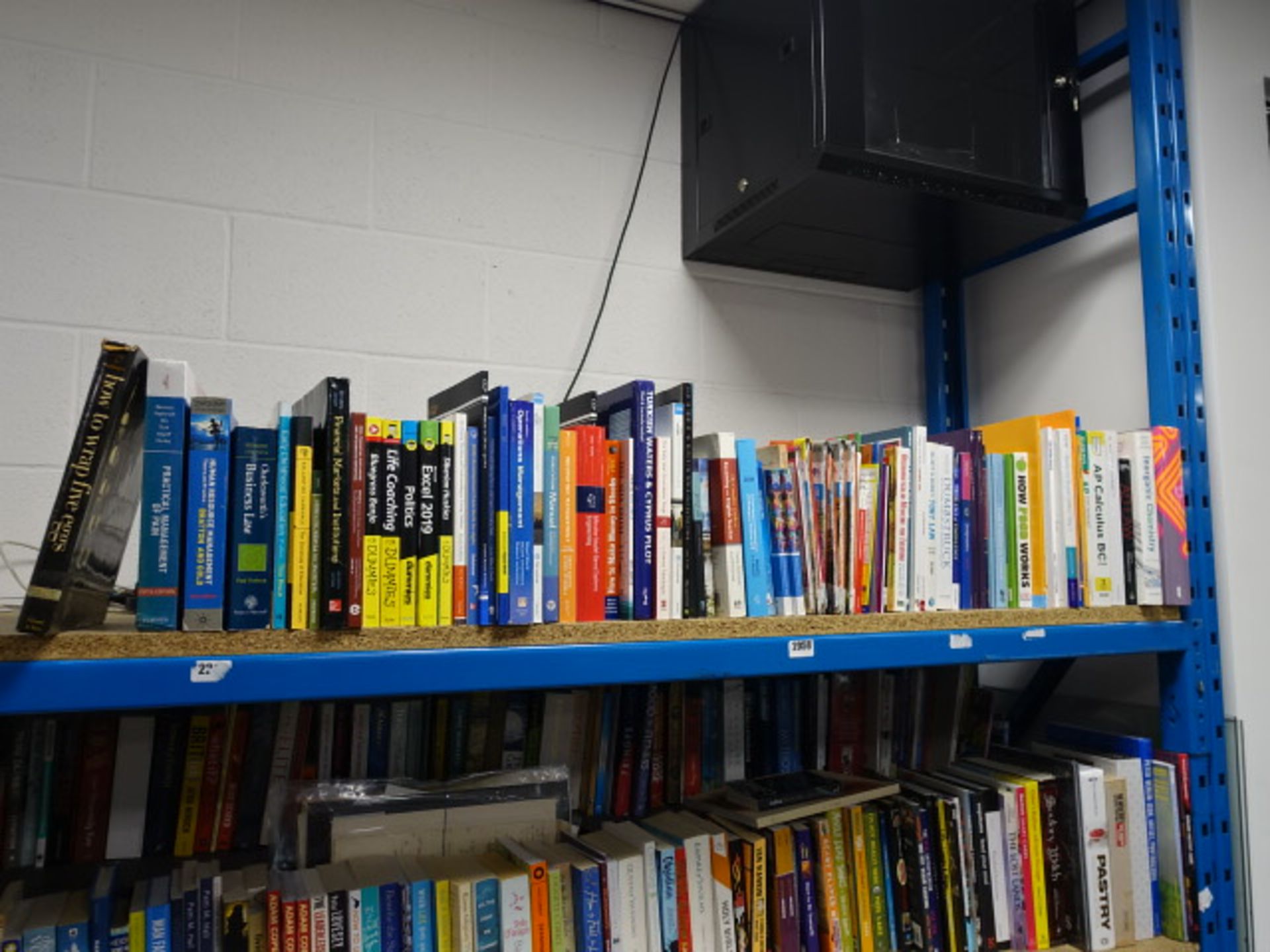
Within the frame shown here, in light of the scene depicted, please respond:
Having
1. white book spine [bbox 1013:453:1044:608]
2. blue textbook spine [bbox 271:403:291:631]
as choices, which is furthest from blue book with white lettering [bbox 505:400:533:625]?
white book spine [bbox 1013:453:1044:608]

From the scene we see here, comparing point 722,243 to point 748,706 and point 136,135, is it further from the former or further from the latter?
point 136,135

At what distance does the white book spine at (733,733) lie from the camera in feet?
4.47

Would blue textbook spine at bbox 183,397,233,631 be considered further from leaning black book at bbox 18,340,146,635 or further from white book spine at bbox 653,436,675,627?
white book spine at bbox 653,436,675,627

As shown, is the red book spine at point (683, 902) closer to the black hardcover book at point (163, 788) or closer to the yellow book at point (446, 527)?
the yellow book at point (446, 527)

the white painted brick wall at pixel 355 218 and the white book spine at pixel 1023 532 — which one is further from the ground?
the white painted brick wall at pixel 355 218

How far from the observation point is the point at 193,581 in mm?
866

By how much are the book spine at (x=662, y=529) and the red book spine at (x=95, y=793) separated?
63 centimetres

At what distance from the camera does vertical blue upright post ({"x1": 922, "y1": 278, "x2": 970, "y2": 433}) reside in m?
1.79

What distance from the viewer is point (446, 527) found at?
3.16 feet

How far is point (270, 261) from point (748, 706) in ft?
2.96

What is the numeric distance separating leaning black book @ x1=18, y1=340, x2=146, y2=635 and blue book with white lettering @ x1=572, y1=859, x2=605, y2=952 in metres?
0.56

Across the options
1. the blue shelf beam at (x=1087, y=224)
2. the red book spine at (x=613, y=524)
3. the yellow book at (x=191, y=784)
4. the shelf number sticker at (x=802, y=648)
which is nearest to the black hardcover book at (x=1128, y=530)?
the blue shelf beam at (x=1087, y=224)

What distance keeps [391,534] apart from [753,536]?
0.41 meters

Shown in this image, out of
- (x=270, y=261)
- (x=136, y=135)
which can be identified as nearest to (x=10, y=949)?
(x=270, y=261)
